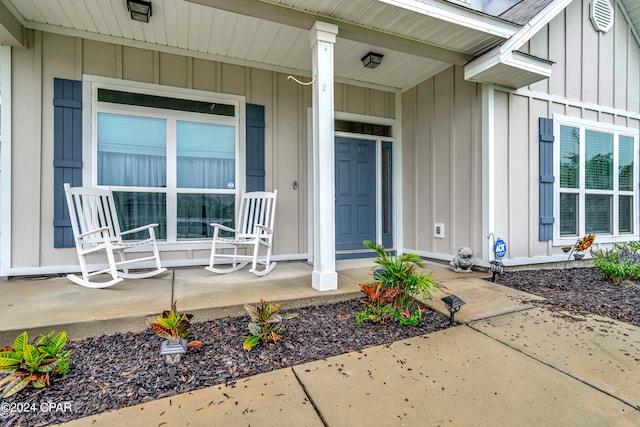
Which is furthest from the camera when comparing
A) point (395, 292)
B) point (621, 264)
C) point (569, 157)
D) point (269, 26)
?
point (569, 157)

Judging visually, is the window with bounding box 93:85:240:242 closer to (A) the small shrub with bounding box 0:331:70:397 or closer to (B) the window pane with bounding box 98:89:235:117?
(B) the window pane with bounding box 98:89:235:117

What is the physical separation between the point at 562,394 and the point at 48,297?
324 cm

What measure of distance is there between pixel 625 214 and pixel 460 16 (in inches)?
158

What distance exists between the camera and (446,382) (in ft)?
4.53

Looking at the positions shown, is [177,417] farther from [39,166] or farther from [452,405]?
[39,166]

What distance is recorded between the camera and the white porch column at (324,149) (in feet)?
8.38

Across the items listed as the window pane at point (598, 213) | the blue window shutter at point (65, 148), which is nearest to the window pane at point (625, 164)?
the window pane at point (598, 213)

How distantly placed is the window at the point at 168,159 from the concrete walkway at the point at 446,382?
52.6 inches

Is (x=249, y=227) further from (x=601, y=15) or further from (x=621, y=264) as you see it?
(x=601, y=15)

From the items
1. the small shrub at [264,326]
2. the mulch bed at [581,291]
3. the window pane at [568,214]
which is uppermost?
the window pane at [568,214]

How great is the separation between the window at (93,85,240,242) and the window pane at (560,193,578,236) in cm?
416

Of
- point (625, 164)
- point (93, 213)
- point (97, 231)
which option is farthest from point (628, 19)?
point (93, 213)

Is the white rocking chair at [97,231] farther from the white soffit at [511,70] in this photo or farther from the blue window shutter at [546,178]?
the blue window shutter at [546,178]

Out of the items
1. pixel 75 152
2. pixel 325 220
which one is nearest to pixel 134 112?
pixel 75 152
